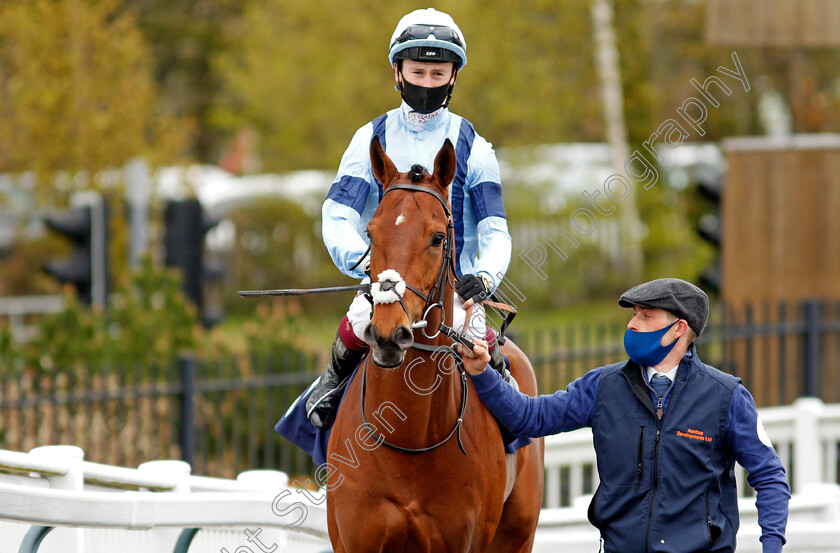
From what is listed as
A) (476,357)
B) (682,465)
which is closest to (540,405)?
(476,357)

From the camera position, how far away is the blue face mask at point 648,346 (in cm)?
404

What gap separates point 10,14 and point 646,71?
14437mm

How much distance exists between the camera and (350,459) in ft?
13.9

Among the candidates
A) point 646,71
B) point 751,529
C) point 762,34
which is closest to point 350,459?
point 751,529

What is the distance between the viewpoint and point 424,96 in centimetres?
451

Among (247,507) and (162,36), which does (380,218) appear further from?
(162,36)

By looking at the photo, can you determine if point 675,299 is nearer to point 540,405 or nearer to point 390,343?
point 540,405

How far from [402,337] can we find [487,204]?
3.75ft

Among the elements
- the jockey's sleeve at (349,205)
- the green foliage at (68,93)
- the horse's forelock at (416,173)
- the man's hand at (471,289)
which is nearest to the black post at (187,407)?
the jockey's sleeve at (349,205)

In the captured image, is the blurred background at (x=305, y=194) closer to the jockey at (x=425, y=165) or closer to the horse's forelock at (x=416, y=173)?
the jockey at (x=425, y=165)

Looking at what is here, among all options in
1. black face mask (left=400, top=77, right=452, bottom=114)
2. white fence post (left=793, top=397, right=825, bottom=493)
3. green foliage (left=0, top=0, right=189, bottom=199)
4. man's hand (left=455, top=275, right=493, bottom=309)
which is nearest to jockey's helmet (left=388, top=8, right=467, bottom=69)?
black face mask (left=400, top=77, right=452, bottom=114)

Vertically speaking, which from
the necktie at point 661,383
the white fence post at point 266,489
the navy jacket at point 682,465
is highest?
the necktie at point 661,383

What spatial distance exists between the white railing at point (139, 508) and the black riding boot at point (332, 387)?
0.46 meters

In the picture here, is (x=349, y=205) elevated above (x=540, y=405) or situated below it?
above
